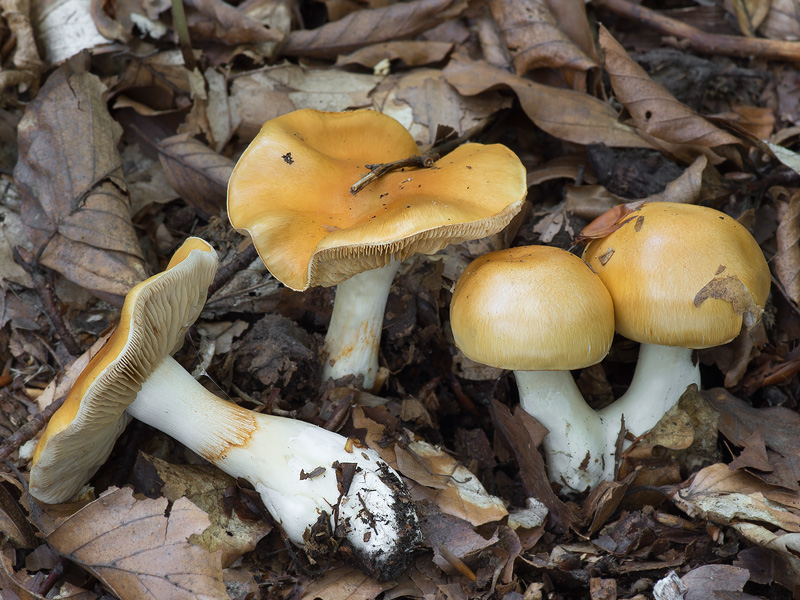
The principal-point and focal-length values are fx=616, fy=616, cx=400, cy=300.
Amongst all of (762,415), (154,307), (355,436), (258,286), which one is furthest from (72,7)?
(762,415)

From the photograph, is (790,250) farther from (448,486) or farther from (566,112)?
(448,486)

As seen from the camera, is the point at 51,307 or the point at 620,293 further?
the point at 51,307

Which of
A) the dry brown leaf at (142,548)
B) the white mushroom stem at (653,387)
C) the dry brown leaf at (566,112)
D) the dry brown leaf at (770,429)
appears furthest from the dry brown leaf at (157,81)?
the dry brown leaf at (770,429)

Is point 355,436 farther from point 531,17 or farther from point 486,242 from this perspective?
point 531,17

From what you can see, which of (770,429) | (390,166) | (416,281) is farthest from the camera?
(416,281)

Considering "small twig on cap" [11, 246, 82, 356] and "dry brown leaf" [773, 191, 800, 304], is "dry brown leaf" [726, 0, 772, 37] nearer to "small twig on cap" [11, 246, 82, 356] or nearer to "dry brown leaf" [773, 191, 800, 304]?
"dry brown leaf" [773, 191, 800, 304]

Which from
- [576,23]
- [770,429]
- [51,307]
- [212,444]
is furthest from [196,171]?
[770,429]

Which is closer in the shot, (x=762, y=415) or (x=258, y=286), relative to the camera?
(x=762, y=415)

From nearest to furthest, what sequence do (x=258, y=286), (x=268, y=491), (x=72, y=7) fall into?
(x=268, y=491) < (x=258, y=286) < (x=72, y=7)
